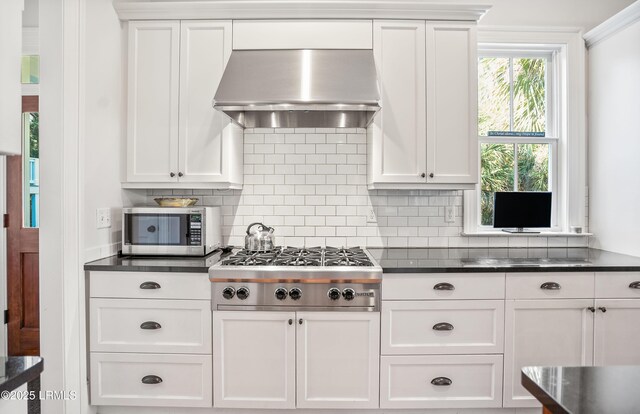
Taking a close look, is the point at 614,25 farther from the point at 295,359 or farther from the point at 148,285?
the point at 148,285

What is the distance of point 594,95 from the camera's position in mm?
2959

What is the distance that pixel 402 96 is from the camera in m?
2.59

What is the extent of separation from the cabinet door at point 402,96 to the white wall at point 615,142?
1375mm

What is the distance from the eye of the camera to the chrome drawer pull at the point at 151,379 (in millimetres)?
2233

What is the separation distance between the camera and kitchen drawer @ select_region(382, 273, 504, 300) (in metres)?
2.22

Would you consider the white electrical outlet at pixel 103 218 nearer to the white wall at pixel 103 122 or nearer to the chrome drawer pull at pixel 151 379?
the white wall at pixel 103 122

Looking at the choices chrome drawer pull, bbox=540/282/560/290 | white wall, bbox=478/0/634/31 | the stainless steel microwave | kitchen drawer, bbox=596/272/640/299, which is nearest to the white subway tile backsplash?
the stainless steel microwave

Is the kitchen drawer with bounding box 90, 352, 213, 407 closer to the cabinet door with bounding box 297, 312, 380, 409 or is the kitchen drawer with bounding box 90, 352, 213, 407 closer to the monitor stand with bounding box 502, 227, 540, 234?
the cabinet door with bounding box 297, 312, 380, 409

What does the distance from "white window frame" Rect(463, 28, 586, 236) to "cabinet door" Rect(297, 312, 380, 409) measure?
128cm

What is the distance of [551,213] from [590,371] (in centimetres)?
249

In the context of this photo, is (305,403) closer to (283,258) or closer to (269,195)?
(283,258)

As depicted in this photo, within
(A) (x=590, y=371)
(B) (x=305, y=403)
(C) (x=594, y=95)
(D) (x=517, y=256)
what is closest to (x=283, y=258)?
(B) (x=305, y=403)

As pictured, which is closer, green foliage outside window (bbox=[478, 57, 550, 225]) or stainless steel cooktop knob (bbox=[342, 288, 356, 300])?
stainless steel cooktop knob (bbox=[342, 288, 356, 300])

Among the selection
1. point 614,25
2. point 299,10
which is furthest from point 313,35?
point 614,25
